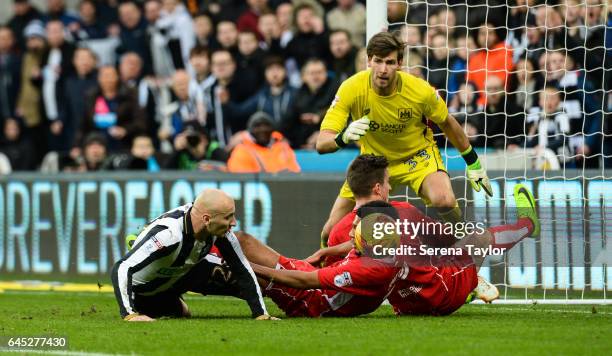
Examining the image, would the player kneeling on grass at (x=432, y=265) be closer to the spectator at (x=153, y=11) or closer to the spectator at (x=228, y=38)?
the spectator at (x=228, y=38)

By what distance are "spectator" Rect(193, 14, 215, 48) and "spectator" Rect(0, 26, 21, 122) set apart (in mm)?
3576

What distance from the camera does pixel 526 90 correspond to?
1315 centimetres

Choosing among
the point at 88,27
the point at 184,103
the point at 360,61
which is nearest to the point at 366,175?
the point at 360,61

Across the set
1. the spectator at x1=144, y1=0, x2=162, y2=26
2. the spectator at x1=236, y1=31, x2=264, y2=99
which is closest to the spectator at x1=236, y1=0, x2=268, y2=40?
the spectator at x1=236, y1=31, x2=264, y2=99

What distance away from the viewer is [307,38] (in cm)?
1759

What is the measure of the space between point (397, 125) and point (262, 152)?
4760mm

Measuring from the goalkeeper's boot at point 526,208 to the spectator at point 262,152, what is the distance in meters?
4.74

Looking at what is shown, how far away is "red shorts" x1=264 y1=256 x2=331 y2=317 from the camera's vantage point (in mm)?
9555

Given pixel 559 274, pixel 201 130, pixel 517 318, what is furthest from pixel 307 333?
pixel 201 130

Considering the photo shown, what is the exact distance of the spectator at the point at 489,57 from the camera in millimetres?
13227

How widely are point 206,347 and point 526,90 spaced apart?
21.2 feet

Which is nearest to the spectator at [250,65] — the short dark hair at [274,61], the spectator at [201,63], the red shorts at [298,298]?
the spectator at [201,63]

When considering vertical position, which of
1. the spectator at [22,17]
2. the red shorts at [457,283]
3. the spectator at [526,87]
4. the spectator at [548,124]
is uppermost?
the spectator at [22,17]

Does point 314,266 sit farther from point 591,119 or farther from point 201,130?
point 201,130
